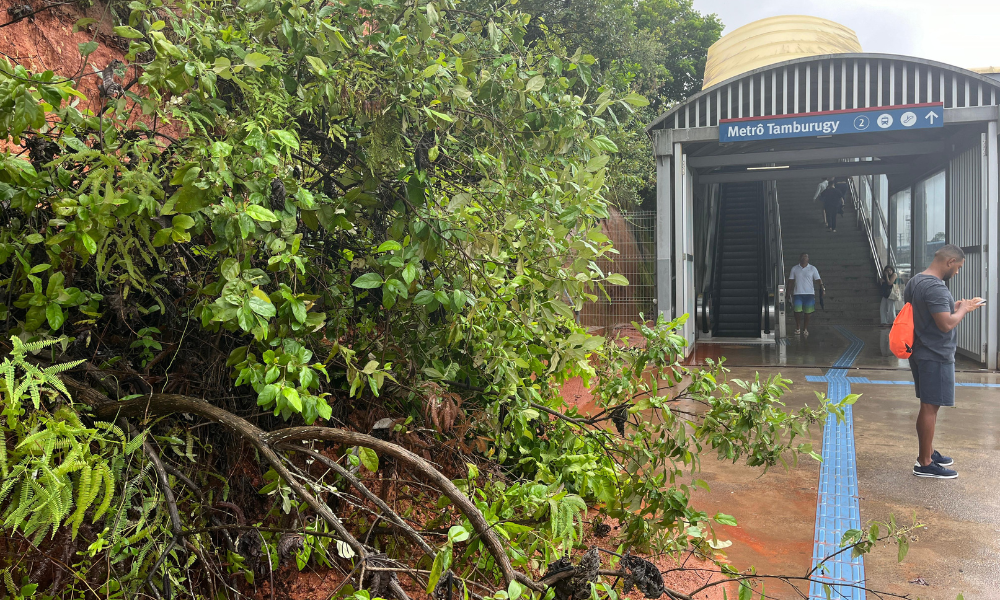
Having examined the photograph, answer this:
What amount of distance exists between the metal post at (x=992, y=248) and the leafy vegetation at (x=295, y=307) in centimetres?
806

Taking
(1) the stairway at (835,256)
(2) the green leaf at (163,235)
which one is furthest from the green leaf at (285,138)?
(1) the stairway at (835,256)

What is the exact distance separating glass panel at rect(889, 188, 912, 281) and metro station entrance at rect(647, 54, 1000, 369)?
0.06 m

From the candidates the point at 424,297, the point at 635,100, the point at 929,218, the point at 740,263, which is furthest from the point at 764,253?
the point at 424,297

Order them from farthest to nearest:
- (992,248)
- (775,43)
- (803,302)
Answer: (775,43) → (803,302) → (992,248)

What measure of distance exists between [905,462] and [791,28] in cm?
1176

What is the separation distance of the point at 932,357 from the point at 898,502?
118 cm

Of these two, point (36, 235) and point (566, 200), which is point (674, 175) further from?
point (36, 235)

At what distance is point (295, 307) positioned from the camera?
1.55 metres

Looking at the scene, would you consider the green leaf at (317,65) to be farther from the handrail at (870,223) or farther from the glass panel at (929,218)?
the handrail at (870,223)

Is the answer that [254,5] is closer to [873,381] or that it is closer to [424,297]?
[424,297]

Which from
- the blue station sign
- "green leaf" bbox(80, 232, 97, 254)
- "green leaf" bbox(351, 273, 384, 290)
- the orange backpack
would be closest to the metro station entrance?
the blue station sign

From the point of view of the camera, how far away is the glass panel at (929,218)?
450 inches

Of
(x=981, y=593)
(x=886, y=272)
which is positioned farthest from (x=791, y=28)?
(x=981, y=593)

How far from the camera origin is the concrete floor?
122 inches
